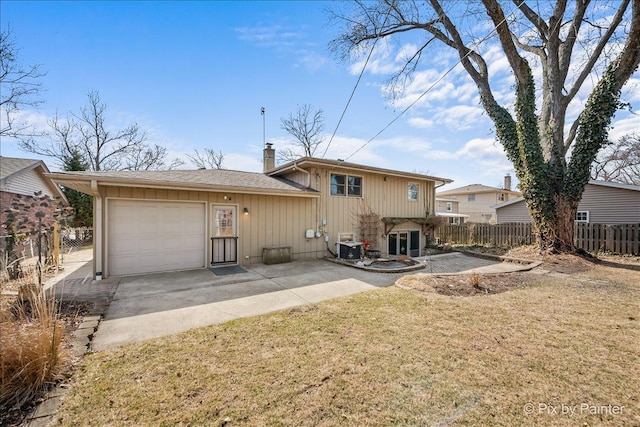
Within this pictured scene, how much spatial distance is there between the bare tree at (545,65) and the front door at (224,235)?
8.04 meters

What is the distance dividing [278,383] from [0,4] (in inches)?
428

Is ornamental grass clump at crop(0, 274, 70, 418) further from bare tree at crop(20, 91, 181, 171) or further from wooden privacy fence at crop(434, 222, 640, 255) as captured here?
bare tree at crop(20, 91, 181, 171)

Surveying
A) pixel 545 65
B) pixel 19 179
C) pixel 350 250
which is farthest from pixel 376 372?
pixel 19 179

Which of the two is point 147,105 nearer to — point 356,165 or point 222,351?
point 356,165

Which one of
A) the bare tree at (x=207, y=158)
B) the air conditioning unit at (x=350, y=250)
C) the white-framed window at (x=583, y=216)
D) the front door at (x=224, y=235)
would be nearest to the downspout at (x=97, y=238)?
the front door at (x=224, y=235)

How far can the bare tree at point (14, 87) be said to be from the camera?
12.9m

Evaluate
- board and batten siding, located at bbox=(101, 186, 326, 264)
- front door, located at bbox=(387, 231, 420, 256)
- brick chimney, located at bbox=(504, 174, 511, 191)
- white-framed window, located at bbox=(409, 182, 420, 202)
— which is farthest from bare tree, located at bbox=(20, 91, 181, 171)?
brick chimney, located at bbox=(504, 174, 511, 191)

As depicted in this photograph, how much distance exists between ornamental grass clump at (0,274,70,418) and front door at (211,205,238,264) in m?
5.25

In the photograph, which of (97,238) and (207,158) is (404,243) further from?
(207,158)

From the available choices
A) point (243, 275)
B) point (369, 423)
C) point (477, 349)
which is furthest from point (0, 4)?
point (477, 349)

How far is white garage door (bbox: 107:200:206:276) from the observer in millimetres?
6469

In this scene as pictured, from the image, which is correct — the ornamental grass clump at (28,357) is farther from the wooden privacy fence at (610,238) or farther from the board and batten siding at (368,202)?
the wooden privacy fence at (610,238)

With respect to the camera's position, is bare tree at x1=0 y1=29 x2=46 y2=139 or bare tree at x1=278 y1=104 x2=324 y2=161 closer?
bare tree at x1=0 y1=29 x2=46 y2=139

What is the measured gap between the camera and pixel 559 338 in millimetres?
3266
